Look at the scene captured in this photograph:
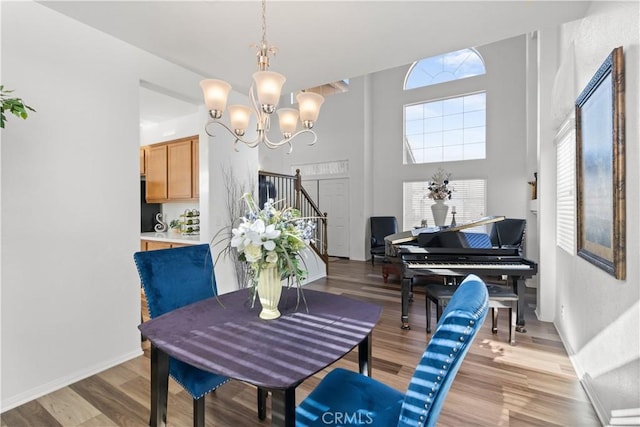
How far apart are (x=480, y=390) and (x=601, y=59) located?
→ 2.22m

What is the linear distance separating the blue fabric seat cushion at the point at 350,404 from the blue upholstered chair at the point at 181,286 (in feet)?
1.76

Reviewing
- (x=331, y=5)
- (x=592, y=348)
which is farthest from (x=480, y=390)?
(x=331, y=5)

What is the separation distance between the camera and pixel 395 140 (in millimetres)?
6828

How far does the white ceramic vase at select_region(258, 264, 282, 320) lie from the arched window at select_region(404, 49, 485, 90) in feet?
19.6

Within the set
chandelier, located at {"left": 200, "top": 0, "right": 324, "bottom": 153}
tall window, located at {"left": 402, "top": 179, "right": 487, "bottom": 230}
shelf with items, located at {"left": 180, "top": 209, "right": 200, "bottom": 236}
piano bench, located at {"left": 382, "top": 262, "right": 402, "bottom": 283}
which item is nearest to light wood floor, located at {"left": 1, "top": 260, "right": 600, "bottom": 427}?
chandelier, located at {"left": 200, "top": 0, "right": 324, "bottom": 153}

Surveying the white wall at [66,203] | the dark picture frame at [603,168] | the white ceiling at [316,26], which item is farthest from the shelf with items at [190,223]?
the dark picture frame at [603,168]

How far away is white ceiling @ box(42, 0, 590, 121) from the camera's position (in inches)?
82.1

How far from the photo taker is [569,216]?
104 inches

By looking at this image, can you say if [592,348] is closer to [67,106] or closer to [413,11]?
[413,11]

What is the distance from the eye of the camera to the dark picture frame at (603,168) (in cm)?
147

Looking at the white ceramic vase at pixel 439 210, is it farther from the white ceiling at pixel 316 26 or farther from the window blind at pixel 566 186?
the white ceiling at pixel 316 26

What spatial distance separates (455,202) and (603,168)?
458 centimetres

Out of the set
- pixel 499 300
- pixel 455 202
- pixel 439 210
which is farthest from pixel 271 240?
pixel 455 202

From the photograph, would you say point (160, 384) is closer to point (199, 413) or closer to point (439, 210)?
point (199, 413)
